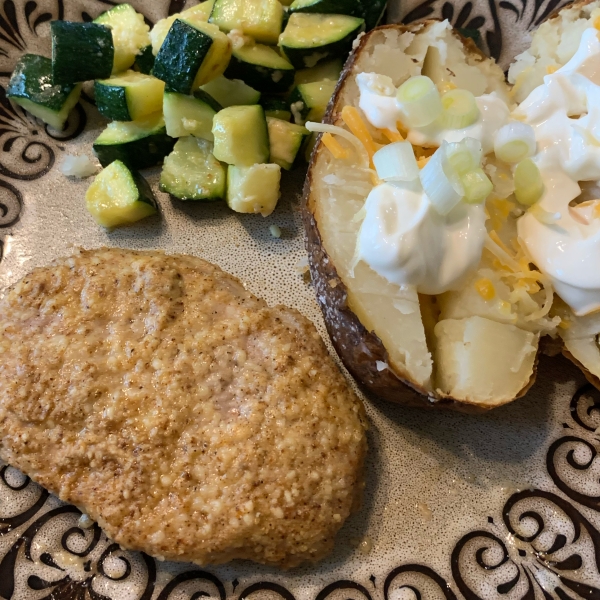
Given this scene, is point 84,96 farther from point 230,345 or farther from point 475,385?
point 475,385

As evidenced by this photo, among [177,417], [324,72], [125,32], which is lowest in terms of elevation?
[177,417]

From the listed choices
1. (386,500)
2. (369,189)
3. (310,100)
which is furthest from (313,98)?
(386,500)

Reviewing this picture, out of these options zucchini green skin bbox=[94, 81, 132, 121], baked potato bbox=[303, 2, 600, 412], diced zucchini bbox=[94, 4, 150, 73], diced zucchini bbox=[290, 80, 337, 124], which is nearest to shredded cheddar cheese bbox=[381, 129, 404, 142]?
baked potato bbox=[303, 2, 600, 412]

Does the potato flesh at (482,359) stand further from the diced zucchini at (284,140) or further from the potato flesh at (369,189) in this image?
the diced zucchini at (284,140)

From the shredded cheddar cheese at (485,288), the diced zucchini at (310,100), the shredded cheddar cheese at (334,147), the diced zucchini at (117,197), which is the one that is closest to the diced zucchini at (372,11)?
the diced zucchini at (310,100)

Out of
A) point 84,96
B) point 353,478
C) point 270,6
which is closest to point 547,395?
point 353,478

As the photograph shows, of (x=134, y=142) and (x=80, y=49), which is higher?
(x=80, y=49)

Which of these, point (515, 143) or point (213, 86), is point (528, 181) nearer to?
point (515, 143)
